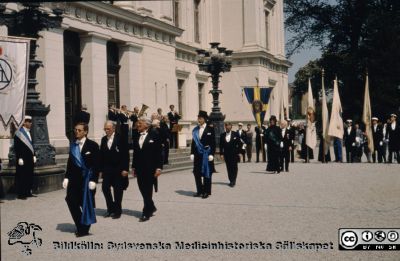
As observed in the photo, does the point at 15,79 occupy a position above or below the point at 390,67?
below

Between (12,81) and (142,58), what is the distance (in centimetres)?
1887

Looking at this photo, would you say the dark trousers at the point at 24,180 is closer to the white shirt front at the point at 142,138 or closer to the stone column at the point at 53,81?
the white shirt front at the point at 142,138

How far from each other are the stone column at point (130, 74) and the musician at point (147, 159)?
13.5 meters

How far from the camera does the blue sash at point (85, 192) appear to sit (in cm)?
792

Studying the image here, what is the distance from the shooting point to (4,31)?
1641 cm

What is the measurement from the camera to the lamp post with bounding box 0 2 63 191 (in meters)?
12.6

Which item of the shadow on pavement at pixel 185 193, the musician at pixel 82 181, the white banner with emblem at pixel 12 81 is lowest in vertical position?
the shadow on pavement at pixel 185 193

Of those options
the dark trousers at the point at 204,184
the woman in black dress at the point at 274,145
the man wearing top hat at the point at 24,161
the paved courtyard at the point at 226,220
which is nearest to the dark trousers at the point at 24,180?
the man wearing top hat at the point at 24,161

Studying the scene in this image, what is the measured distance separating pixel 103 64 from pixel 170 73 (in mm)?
5242

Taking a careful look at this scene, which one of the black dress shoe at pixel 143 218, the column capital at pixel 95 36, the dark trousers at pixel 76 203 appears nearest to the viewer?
the dark trousers at pixel 76 203

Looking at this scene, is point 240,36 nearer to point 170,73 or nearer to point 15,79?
point 170,73

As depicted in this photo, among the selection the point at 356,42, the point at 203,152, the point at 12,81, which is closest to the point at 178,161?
the point at 203,152

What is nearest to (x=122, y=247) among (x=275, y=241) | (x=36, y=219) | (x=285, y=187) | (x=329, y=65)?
(x=275, y=241)

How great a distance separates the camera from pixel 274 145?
59.4ft
